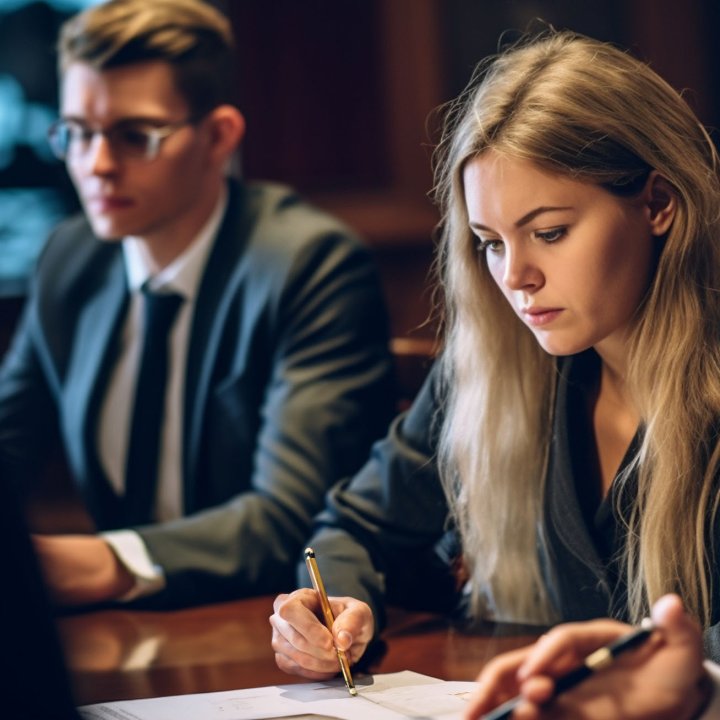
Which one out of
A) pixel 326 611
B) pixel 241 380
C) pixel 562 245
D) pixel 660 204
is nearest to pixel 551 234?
pixel 562 245

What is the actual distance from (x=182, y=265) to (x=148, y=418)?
29 centimetres

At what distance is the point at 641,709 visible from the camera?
899 millimetres

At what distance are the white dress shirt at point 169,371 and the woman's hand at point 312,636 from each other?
36.7 inches

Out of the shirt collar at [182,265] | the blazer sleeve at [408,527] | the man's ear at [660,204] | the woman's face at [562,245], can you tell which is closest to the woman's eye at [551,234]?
the woman's face at [562,245]

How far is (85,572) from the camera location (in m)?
1.69

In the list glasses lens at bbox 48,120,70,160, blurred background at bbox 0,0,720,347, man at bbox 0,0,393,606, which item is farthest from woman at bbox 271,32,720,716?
blurred background at bbox 0,0,720,347

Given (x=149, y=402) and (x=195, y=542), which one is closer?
(x=195, y=542)

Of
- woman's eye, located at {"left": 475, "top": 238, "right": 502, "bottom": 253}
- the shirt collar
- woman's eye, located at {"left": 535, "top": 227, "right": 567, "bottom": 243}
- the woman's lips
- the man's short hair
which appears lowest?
the shirt collar

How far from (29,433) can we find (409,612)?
45.9 inches

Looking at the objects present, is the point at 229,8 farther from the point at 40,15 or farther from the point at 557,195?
the point at 557,195

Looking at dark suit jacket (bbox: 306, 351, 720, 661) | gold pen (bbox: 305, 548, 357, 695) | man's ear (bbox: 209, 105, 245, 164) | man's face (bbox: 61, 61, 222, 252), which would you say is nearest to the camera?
gold pen (bbox: 305, 548, 357, 695)

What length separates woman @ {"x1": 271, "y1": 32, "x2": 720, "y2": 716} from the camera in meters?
1.31

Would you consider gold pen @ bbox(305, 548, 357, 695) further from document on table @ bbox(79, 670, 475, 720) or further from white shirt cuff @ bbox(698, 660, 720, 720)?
white shirt cuff @ bbox(698, 660, 720, 720)

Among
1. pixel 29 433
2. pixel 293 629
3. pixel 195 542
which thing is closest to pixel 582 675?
pixel 293 629
